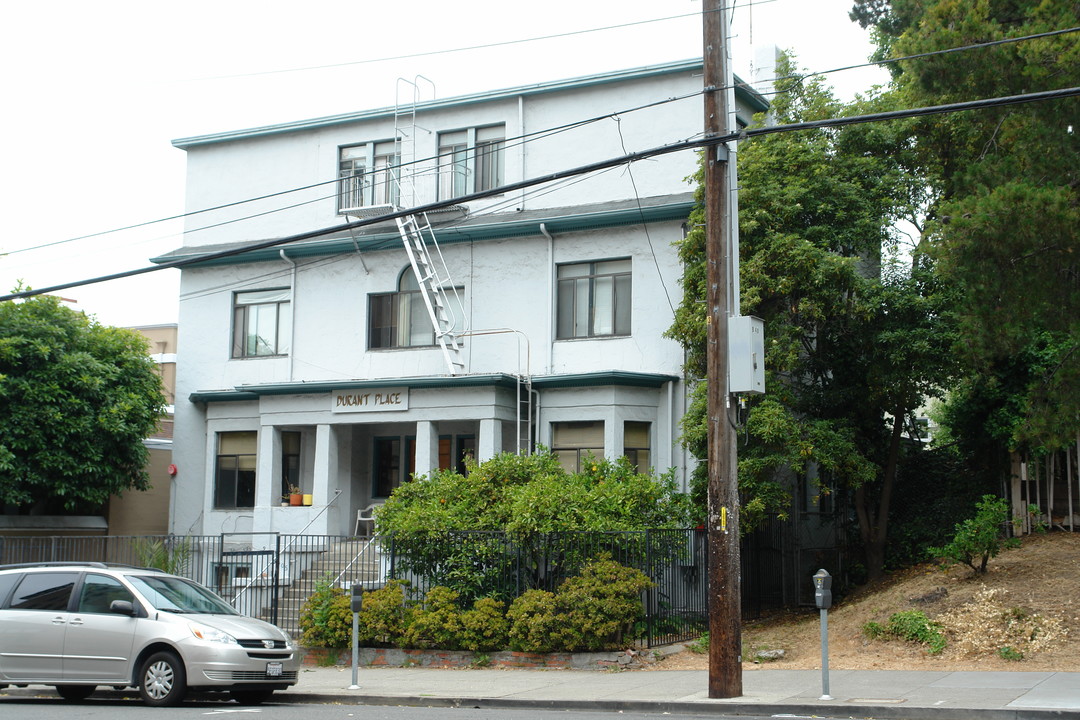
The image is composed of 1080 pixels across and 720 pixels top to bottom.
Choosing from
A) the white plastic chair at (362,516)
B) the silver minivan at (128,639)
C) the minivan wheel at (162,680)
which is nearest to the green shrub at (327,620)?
the silver minivan at (128,639)

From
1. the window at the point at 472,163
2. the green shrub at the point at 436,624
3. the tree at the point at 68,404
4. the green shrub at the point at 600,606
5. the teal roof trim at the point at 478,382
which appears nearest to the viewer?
the green shrub at the point at 600,606

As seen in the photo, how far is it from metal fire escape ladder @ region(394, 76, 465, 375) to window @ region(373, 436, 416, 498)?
10.1 ft

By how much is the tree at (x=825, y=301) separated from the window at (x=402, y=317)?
22.8ft

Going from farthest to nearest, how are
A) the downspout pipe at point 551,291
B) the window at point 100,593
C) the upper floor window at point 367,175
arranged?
the upper floor window at point 367,175 < the downspout pipe at point 551,291 < the window at point 100,593

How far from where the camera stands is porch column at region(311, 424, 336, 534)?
2450 centimetres

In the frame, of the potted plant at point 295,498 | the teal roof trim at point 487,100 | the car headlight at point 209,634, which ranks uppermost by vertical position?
the teal roof trim at point 487,100

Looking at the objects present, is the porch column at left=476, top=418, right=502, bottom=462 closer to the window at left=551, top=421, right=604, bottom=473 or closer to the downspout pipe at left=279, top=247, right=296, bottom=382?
the window at left=551, top=421, right=604, bottom=473

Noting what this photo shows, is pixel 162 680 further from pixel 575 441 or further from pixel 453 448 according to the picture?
pixel 453 448

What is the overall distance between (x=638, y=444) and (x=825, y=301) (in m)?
5.32

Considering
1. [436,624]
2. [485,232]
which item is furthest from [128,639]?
[485,232]

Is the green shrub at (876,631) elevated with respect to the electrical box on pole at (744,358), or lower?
lower

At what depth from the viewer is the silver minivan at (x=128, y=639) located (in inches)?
526

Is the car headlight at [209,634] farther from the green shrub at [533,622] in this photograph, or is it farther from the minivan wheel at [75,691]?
the green shrub at [533,622]

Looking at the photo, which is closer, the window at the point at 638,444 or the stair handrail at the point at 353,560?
the stair handrail at the point at 353,560
